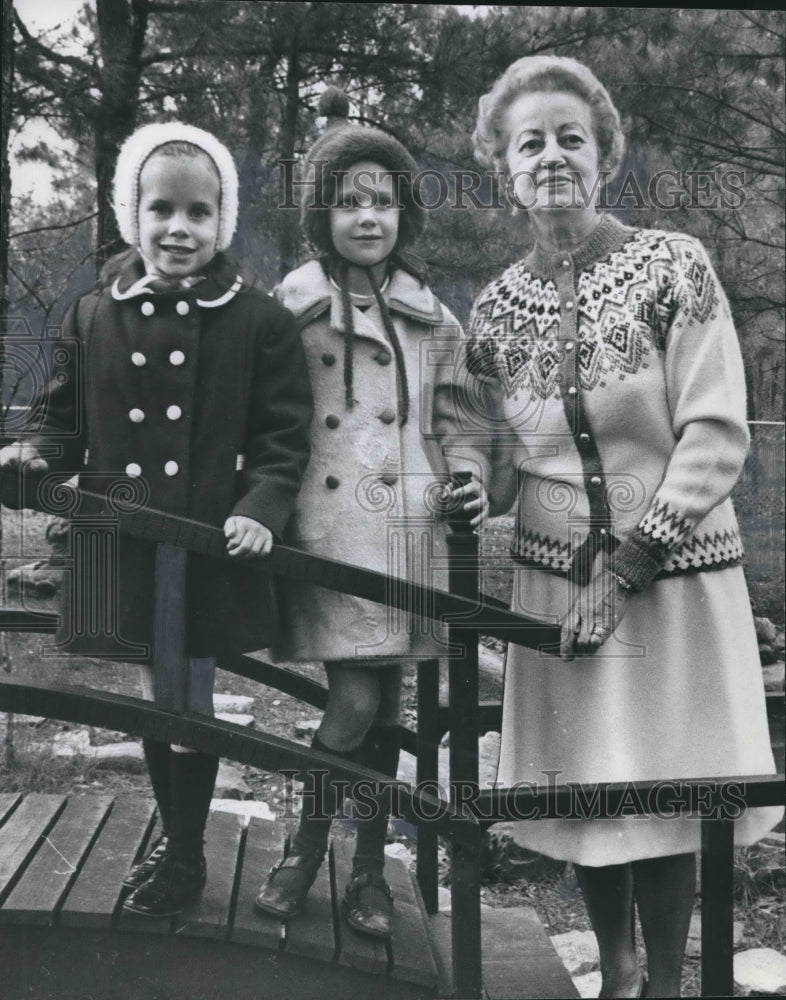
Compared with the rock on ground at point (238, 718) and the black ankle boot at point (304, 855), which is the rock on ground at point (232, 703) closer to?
the rock on ground at point (238, 718)

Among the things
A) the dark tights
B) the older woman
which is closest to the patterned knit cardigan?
the older woman

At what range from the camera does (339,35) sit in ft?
9.39

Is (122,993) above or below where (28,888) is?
below

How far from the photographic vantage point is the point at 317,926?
9.13ft

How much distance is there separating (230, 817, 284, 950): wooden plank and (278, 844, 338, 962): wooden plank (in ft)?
0.12

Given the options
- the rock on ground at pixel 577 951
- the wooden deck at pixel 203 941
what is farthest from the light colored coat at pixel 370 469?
the rock on ground at pixel 577 951

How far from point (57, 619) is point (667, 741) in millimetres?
1511

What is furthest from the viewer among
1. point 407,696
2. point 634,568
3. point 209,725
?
point 407,696

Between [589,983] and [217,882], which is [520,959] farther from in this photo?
[217,882]

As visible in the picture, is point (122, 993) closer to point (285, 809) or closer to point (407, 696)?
point (285, 809)

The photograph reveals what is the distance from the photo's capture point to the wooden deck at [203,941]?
8.94ft

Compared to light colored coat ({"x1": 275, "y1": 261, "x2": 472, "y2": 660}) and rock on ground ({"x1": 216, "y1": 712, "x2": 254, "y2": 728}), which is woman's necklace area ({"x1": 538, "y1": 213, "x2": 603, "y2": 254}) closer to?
light colored coat ({"x1": 275, "y1": 261, "x2": 472, "y2": 660})

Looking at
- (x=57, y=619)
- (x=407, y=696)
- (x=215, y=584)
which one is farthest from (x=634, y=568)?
(x=57, y=619)

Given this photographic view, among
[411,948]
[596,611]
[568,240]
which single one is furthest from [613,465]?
[411,948]
